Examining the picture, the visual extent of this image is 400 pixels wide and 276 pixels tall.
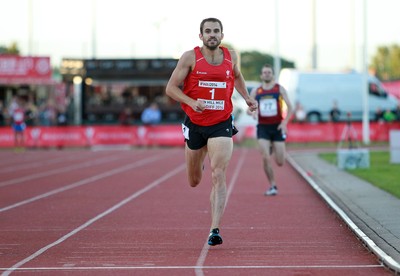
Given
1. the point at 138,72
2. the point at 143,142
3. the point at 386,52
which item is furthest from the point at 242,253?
the point at 386,52

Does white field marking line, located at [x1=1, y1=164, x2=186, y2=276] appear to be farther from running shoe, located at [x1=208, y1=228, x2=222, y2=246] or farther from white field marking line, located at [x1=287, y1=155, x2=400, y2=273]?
white field marking line, located at [x1=287, y1=155, x2=400, y2=273]

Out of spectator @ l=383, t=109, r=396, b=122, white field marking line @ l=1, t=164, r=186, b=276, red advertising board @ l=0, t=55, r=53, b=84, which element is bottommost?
white field marking line @ l=1, t=164, r=186, b=276

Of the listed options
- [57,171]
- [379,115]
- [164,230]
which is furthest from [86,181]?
[379,115]

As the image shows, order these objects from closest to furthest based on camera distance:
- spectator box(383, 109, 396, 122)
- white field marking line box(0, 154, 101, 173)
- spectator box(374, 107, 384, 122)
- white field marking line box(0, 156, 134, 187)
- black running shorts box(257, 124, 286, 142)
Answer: black running shorts box(257, 124, 286, 142), white field marking line box(0, 156, 134, 187), white field marking line box(0, 154, 101, 173), spectator box(383, 109, 396, 122), spectator box(374, 107, 384, 122)

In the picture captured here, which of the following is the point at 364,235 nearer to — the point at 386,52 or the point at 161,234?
the point at 161,234

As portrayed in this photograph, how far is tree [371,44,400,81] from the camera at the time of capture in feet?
371

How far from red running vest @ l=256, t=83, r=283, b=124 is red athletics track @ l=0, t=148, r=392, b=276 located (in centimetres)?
133

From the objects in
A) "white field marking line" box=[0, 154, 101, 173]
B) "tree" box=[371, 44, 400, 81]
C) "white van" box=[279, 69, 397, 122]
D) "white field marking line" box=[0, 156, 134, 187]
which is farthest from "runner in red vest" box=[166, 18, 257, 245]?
"tree" box=[371, 44, 400, 81]

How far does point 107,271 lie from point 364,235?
3.18m

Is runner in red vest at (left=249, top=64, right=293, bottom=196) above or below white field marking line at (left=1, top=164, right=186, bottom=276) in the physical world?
above

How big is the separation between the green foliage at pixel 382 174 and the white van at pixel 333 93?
24062 millimetres

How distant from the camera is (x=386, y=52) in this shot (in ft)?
401

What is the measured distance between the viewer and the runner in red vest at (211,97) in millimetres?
10156

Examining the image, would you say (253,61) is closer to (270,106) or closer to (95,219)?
(270,106)
